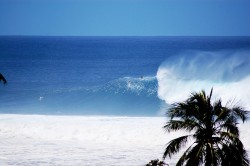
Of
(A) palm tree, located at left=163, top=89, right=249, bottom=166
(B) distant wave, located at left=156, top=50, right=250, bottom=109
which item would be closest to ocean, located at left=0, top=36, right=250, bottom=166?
(B) distant wave, located at left=156, top=50, right=250, bottom=109

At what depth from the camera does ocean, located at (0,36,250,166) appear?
26.5 metres

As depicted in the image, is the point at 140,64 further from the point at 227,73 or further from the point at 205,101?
the point at 205,101

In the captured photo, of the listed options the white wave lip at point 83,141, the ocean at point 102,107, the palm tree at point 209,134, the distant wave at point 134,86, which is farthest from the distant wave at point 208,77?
the palm tree at point 209,134

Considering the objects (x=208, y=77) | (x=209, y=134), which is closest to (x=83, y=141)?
(x=209, y=134)

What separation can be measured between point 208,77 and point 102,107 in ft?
48.9

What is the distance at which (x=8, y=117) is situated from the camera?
39.2 meters

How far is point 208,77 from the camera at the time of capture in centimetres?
5969

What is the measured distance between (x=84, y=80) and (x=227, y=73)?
1071 inches

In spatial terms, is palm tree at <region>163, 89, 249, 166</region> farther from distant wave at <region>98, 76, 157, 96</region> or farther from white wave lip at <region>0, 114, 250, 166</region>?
distant wave at <region>98, 76, 157, 96</region>

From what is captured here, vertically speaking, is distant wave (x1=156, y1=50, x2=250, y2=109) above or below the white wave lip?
above

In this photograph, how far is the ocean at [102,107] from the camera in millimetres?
26453

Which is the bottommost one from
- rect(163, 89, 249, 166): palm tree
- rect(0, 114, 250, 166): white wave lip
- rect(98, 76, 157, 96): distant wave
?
rect(163, 89, 249, 166): palm tree

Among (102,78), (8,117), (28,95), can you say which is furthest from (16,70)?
(8,117)

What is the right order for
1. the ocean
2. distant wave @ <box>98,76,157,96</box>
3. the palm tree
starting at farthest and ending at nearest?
distant wave @ <box>98,76,157,96</box>
the ocean
the palm tree
